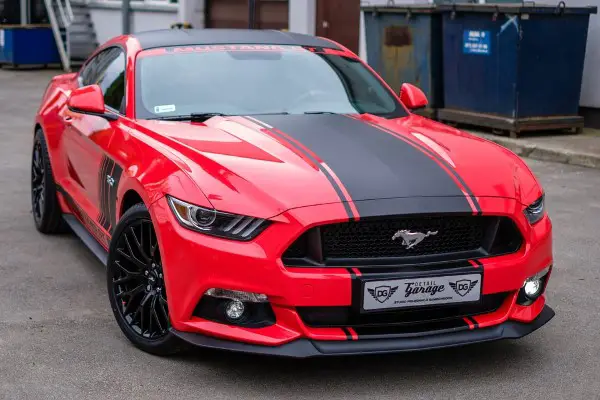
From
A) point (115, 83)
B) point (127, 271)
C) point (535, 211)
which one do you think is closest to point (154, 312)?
point (127, 271)

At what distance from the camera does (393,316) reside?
4281 mm

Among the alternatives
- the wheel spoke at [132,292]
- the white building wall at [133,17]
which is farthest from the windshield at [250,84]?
the white building wall at [133,17]

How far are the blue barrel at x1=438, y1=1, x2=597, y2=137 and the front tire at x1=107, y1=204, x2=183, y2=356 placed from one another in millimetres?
7342

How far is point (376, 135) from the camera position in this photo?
5.01 meters

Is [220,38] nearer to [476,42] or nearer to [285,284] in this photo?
[285,284]

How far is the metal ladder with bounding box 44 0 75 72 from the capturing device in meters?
22.6

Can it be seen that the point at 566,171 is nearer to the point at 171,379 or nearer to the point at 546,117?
the point at 546,117

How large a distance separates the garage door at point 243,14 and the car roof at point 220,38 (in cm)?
1201

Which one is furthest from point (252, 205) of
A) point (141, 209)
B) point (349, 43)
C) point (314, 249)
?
point (349, 43)

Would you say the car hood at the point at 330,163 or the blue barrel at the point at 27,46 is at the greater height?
the car hood at the point at 330,163

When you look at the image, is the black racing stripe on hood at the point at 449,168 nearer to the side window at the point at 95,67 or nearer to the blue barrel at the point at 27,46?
the side window at the point at 95,67

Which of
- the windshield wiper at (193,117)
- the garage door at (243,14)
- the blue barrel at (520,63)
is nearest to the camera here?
the windshield wiper at (193,117)

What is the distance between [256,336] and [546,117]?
813 cm

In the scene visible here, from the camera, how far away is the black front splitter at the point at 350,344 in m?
4.16
